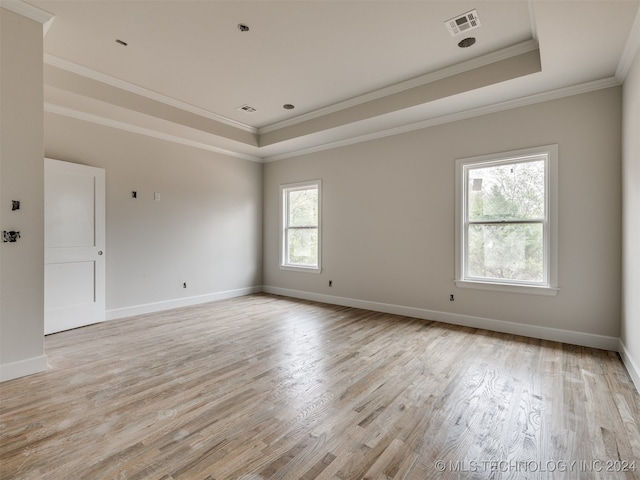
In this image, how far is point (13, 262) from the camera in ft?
8.53

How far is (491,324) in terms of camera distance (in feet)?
13.2

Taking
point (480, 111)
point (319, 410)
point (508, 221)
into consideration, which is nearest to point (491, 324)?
point (508, 221)

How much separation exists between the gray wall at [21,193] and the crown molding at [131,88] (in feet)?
2.73

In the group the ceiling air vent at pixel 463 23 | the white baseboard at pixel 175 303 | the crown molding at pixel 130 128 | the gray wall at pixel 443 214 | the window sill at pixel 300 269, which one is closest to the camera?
the ceiling air vent at pixel 463 23

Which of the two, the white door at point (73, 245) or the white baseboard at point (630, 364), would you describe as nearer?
the white baseboard at point (630, 364)

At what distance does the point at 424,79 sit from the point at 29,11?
3.88 metres

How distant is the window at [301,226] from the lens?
5.97 m

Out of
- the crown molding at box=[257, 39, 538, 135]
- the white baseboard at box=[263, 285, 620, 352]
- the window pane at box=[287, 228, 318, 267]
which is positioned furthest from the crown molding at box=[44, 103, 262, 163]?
the white baseboard at box=[263, 285, 620, 352]

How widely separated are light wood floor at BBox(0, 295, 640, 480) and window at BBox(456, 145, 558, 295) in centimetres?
78

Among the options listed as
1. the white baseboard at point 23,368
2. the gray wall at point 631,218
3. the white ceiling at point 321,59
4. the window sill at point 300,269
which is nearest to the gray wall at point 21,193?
the white baseboard at point 23,368

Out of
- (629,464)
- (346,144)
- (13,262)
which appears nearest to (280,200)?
(346,144)

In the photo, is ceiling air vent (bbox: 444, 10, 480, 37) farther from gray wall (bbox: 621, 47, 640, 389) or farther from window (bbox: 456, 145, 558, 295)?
window (bbox: 456, 145, 558, 295)

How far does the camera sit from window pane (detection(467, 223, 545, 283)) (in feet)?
12.4

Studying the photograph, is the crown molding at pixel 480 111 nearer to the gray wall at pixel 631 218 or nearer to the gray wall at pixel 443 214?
the gray wall at pixel 443 214
